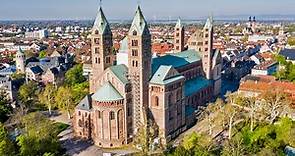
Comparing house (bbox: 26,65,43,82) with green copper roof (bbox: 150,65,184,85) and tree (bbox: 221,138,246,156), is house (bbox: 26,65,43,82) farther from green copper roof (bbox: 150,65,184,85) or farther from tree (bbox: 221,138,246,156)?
tree (bbox: 221,138,246,156)

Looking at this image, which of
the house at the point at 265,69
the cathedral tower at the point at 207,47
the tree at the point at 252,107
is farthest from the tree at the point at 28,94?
the house at the point at 265,69

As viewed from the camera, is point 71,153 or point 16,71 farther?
point 16,71

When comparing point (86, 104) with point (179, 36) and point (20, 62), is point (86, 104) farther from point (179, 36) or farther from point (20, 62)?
point (20, 62)

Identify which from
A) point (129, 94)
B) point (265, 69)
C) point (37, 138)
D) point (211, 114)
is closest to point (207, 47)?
point (211, 114)

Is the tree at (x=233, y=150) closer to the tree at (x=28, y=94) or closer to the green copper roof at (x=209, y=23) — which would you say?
the green copper roof at (x=209, y=23)

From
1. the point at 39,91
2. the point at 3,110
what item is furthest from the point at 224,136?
the point at 39,91

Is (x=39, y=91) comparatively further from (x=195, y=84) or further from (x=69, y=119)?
(x=195, y=84)
